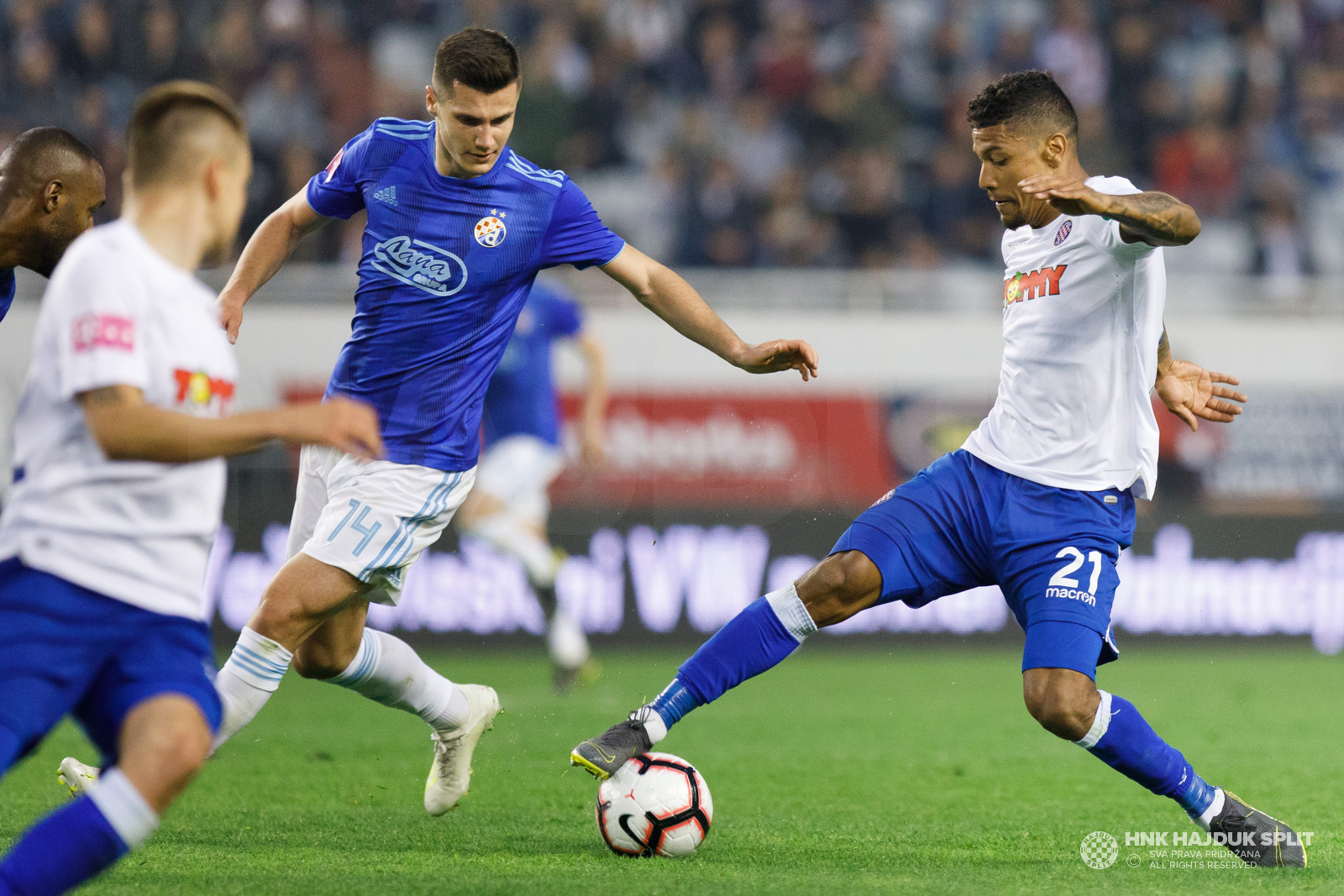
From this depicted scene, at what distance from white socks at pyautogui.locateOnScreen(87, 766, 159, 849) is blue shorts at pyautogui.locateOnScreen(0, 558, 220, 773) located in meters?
0.15

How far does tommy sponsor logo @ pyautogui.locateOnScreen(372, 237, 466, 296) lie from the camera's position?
4.64 metres

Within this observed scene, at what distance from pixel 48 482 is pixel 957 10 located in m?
13.1

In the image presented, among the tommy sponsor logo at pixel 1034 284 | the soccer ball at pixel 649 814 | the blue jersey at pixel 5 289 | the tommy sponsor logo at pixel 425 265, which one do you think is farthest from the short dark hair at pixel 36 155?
the tommy sponsor logo at pixel 1034 284

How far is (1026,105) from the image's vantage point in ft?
15.1

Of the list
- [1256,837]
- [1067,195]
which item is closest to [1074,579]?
[1256,837]

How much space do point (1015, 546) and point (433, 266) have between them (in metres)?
2.04

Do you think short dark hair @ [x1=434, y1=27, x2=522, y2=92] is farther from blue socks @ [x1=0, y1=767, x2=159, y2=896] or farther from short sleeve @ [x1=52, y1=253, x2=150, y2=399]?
blue socks @ [x1=0, y1=767, x2=159, y2=896]

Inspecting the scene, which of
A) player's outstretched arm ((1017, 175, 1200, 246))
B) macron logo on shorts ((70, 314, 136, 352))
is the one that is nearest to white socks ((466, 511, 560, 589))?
player's outstretched arm ((1017, 175, 1200, 246))

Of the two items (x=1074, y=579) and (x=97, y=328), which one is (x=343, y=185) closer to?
(x=97, y=328)

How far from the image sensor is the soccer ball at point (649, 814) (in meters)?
4.43

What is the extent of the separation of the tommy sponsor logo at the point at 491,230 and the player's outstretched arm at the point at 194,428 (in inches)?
A: 71.5

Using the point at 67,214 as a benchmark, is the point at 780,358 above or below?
below

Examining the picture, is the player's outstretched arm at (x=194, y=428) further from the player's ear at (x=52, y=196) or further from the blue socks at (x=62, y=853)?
the player's ear at (x=52, y=196)

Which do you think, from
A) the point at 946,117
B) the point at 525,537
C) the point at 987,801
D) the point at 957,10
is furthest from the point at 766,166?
the point at 987,801
